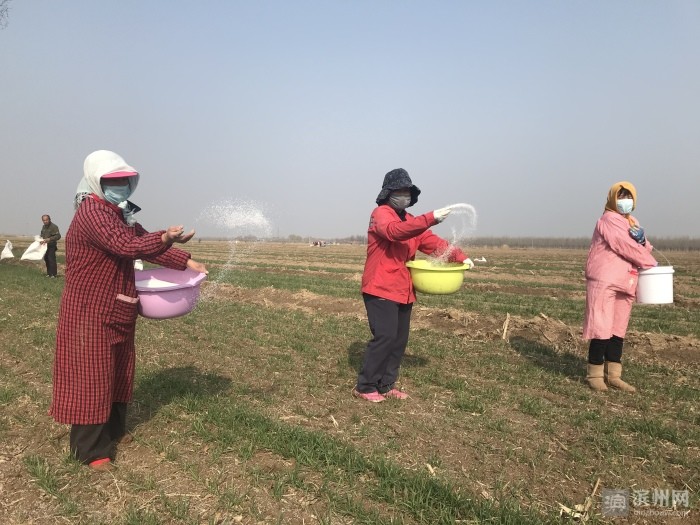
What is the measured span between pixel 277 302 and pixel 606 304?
9.07 m

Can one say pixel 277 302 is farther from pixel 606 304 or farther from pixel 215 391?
pixel 606 304

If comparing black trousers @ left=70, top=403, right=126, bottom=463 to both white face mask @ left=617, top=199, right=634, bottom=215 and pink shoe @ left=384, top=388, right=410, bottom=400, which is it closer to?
pink shoe @ left=384, top=388, right=410, bottom=400

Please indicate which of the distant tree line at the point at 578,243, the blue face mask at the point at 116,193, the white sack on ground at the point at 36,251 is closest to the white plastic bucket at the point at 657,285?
the blue face mask at the point at 116,193

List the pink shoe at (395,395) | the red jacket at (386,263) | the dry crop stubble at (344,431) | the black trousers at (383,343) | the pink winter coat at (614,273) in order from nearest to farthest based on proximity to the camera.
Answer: the dry crop stubble at (344,431) < the red jacket at (386,263) < the black trousers at (383,343) < the pink shoe at (395,395) < the pink winter coat at (614,273)

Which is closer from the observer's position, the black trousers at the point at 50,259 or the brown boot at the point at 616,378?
the brown boot at the point at 616,378

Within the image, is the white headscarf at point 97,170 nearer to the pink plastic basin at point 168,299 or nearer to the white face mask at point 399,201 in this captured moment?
the pink plastic basin at point 168,299

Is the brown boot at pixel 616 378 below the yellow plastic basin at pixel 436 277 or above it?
below

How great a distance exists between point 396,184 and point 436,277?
3.18 feet

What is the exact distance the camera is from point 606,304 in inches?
203

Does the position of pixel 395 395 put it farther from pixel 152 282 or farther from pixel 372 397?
pixel 152 282

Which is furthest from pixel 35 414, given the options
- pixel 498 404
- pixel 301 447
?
pixel 498 404

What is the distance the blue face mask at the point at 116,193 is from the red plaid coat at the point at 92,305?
49mm

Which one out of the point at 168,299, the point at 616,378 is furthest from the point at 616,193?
the point at 168,299

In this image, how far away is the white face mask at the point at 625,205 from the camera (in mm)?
5232
